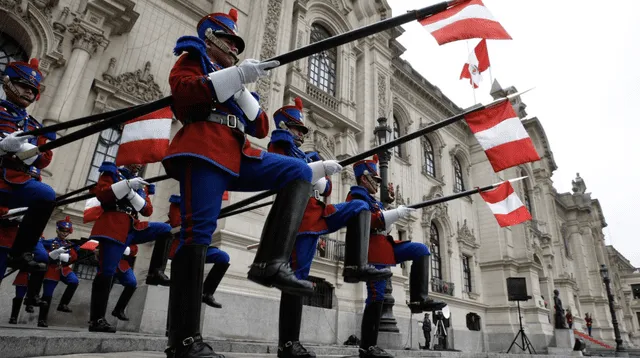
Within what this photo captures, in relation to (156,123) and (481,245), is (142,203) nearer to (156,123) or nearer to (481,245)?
(156,123)

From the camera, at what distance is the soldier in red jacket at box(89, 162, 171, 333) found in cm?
433

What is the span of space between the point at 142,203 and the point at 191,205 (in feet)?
9.67

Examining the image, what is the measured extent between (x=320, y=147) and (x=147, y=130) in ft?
30.4

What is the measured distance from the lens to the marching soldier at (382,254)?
12.6ft

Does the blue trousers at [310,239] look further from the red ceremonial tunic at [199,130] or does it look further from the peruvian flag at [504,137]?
the peruvian flag at [504,137]

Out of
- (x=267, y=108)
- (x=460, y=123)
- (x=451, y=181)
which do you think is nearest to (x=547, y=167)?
(x=460, y=123)

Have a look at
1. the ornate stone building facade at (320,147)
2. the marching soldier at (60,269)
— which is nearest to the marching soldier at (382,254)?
the ornate stone building facade at (320,147)

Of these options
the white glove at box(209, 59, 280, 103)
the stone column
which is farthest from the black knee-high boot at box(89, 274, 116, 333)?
the stone column

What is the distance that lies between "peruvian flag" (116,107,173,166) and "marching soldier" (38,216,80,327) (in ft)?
12.0

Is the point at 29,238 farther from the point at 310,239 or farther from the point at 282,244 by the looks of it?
the point at 282,244

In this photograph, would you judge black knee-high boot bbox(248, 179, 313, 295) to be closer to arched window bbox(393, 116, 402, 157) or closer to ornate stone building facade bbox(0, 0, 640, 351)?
ornate stone building facade bbox(0, 0, 640, 351)

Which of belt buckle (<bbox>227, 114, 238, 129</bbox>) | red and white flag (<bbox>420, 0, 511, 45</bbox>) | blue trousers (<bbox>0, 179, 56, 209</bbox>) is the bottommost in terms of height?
blue trousers (<bbox>0, 179, 56, 209</bbox>)

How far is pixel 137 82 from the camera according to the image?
376 inches

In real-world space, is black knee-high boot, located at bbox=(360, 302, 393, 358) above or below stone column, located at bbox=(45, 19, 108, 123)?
below
